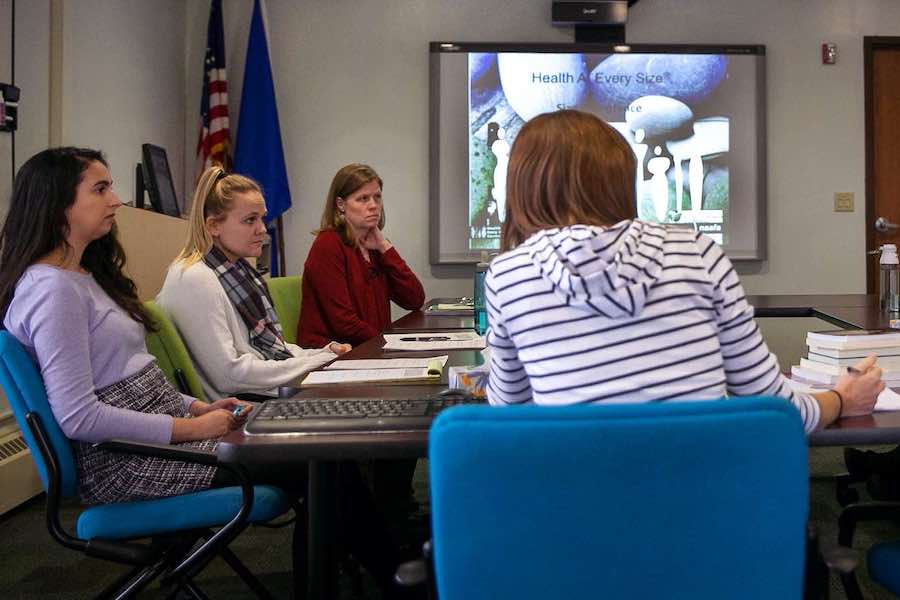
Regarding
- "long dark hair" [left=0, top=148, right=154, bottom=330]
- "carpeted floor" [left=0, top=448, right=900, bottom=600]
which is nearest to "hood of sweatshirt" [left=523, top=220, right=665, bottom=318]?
"long dark hair" [left=0, top=148, right=154, bottom=330]

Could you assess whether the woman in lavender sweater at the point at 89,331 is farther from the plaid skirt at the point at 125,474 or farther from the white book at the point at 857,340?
the white book at the point at 857,340

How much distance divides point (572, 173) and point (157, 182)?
3380mm

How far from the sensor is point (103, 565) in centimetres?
259

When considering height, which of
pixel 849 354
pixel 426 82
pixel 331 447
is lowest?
pixel 331 447

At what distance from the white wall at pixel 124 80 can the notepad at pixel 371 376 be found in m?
2.27

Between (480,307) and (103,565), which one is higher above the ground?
(480,307)

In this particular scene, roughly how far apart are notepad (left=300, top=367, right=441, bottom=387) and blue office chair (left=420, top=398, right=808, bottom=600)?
0.87 m

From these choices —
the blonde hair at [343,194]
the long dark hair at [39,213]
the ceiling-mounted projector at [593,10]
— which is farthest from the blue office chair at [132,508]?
the ceiling-mounted projector at [593,10]

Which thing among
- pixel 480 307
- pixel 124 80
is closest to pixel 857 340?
pixel 480 307

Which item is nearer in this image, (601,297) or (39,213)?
(601,297)

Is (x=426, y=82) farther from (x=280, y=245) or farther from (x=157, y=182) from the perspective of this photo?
(x=157, y=182)

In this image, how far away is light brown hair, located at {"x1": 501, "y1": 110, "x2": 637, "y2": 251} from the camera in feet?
3.77

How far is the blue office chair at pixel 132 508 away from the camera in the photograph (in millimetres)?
1535

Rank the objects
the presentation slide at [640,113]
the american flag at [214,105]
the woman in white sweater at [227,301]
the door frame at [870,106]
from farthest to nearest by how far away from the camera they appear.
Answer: the door frame at [870,106] < the presentation slide at [640,113] < the american flag at [214,105] < the woman in white sweater at [227,301]
